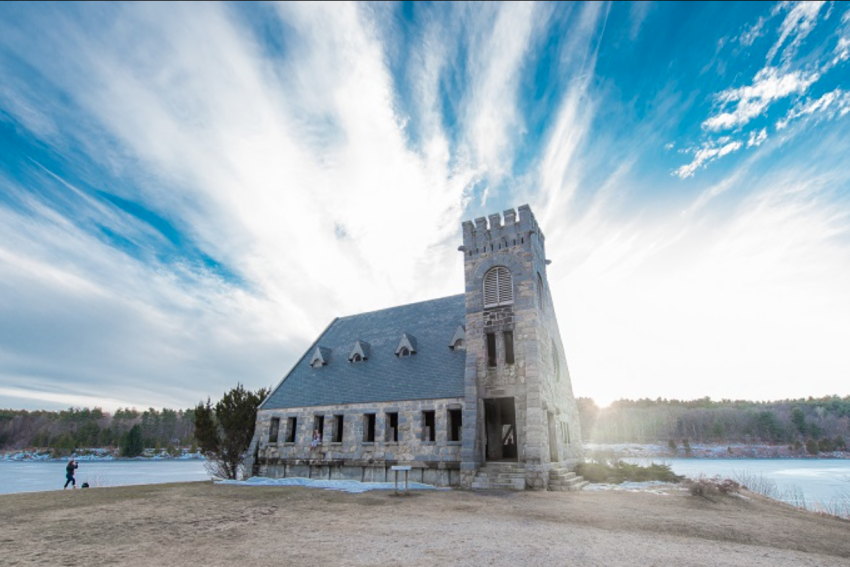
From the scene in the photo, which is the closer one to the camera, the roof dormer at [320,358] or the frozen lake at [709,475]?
the roof dormer at [320,358]

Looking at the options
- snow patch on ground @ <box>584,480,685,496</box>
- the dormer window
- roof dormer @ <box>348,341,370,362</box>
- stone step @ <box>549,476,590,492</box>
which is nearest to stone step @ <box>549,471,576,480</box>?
stone step @ <box>549,476,590,492</box>

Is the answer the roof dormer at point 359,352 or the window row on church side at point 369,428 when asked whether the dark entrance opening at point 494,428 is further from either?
the roof dormer at point 359,352

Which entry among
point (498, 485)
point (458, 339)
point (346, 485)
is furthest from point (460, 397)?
point (346, 485)

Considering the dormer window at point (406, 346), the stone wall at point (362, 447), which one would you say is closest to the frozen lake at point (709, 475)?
the stone wall at point (362, 447)

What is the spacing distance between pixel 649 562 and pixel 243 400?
26.7m

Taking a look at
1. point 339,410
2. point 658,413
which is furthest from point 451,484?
point 658,413

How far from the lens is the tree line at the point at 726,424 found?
86.8 metres

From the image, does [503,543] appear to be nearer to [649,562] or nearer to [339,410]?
[649,562]

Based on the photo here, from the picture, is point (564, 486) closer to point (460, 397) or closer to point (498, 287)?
point (460, 397)

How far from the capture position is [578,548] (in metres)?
7.70

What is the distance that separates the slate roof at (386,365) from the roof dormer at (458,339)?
0.35 metres

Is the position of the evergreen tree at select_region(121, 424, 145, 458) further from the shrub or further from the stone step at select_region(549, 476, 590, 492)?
the shrub

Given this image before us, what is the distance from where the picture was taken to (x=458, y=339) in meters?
23.1

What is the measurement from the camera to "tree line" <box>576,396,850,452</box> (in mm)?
86750
